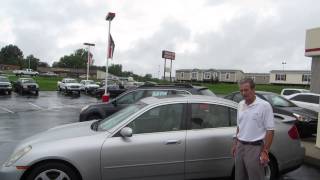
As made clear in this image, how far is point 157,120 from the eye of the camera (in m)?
6.19

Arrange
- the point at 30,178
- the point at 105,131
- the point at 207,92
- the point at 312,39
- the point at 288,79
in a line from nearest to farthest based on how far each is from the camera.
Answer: the point at 30,178, the point at 105,131, the point at 207,92, the point at 312,39, the point at 288,79

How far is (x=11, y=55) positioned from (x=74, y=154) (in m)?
188

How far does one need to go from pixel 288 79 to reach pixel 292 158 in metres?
89.9

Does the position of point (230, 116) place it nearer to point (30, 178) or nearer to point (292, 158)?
point (292, 158)

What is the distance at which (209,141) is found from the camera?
6.19 meters

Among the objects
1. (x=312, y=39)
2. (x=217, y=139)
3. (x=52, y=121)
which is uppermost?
(x=312, y=39)

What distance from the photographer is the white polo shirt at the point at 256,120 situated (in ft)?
17.0

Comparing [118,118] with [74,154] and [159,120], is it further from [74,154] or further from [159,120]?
[74,154]

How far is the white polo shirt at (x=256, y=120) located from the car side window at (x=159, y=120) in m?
1.20

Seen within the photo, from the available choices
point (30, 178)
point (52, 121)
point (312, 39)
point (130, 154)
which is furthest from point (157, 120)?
point (312, 39)

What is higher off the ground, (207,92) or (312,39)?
(312,39)

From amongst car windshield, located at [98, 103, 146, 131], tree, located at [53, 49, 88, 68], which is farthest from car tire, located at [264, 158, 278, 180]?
tree, located at [53, 49, 88, 68]

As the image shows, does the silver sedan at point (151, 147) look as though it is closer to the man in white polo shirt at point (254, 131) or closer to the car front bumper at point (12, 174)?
the car front bumper at point (12, 174)

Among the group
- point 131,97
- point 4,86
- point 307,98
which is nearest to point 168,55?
point 4,86
